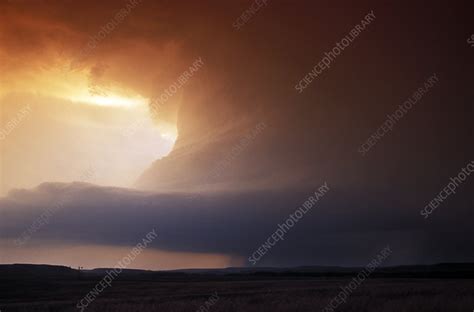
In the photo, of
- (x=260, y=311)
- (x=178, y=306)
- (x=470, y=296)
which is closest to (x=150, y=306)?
(x=178, y=306)

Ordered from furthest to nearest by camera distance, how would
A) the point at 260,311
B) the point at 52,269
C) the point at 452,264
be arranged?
1. the point at 452,264
2. the point at 52,269
3. the point at 260,311

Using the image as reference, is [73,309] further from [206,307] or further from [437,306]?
[437,306]

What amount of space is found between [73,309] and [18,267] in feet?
390

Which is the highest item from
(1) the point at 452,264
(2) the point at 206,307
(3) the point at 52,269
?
Answer: (3) the point at 52,269

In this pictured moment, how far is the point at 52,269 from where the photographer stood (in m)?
144

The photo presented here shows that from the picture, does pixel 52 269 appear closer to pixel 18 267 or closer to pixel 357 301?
pixel 18 267

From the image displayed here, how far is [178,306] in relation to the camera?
36344mm

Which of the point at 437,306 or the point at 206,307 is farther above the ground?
the point at 206,307

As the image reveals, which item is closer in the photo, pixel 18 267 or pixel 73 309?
pixel 73 309

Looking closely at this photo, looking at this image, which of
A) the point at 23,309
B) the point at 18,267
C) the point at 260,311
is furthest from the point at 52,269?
the point at 260,311

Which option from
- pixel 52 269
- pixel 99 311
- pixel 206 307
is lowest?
pixel 206 307

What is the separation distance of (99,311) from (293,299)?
13.2 meters

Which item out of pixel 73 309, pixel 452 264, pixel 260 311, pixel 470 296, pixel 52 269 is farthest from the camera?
pixel 452 264

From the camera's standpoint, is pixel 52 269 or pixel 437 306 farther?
pixel 52 269
